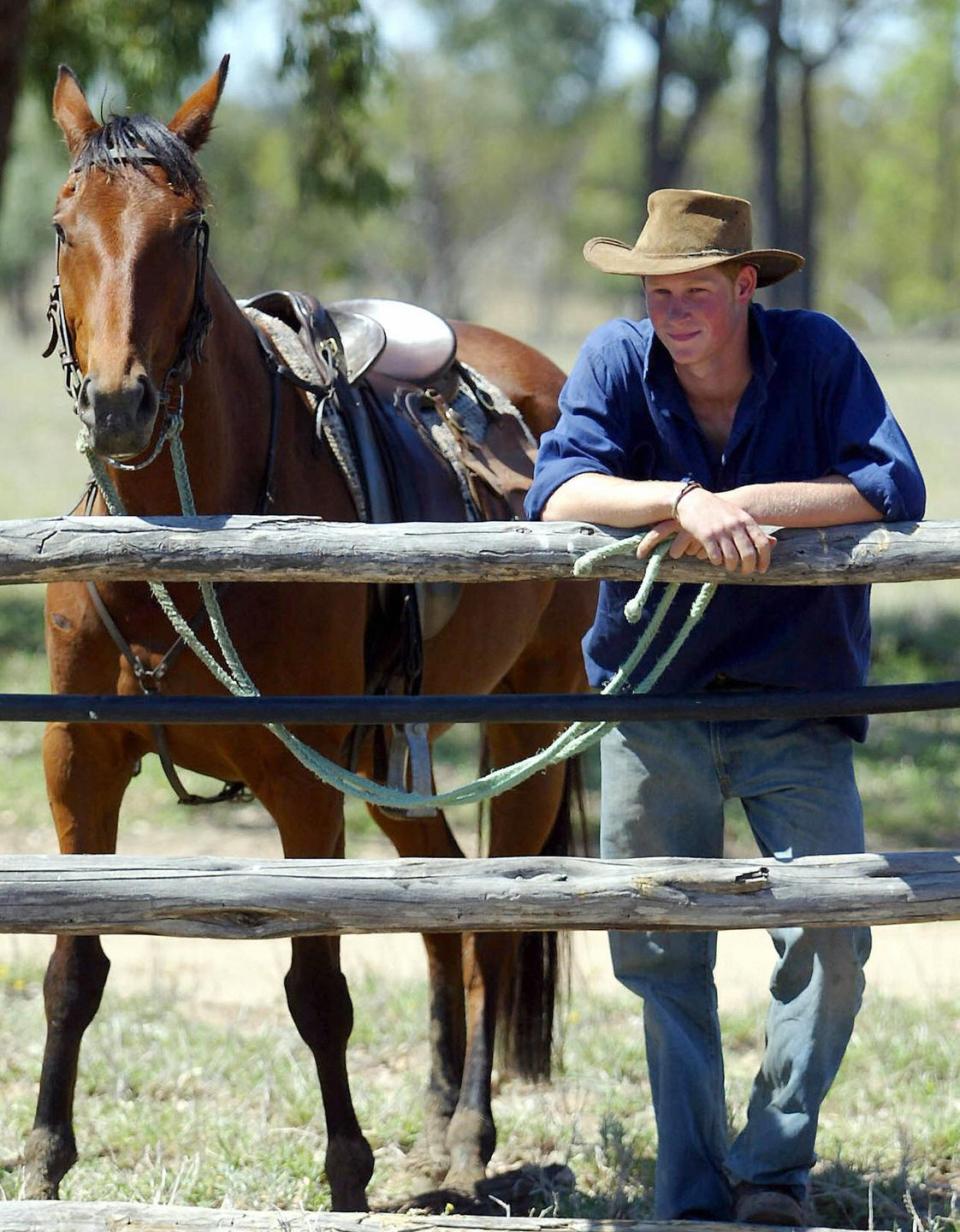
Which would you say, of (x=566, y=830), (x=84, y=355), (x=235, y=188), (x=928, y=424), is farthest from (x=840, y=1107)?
(x=235, y=188)

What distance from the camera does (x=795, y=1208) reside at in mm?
3139

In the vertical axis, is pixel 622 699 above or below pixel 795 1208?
above

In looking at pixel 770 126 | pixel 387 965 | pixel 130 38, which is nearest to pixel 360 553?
pixel 387 965

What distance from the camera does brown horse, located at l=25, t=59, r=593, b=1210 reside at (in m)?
3.05

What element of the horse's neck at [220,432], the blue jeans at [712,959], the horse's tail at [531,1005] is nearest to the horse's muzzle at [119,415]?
the horse's neck at [220,432]

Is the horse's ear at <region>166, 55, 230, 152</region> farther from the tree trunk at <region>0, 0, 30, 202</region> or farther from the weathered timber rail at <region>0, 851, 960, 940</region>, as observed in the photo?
the tree trunk at <region>0, 0, 30, 202</region>

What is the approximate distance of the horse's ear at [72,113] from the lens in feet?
10.8

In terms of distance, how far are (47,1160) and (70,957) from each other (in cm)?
46

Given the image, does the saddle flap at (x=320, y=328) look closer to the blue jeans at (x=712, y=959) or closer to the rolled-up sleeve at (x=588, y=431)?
the rolled-up sleeve at (x=588, y=431)

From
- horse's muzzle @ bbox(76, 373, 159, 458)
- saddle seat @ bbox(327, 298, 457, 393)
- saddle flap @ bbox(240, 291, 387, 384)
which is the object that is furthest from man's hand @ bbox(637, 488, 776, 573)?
saddle seat @ bbox(327, 298, 457, 393)

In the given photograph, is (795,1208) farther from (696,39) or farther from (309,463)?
(696,39)

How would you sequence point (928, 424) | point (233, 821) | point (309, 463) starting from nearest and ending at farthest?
point (309, 463) < point (233, 821) < point (928, 424)

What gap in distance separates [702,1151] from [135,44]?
31.2ft

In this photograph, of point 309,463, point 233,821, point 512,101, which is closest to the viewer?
point 309,463
